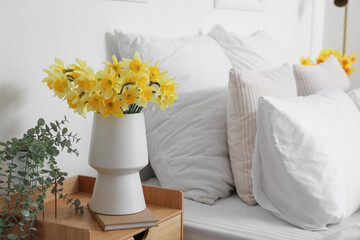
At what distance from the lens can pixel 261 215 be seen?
150 cm

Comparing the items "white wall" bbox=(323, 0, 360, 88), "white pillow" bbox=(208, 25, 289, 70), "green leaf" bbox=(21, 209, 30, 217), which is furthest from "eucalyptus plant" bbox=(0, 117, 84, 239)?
"white wall" bbox=(323, 0, 360, 88)

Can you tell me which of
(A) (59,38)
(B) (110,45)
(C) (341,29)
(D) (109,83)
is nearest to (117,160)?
(D) (109,83)

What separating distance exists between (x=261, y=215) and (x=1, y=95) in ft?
2.62

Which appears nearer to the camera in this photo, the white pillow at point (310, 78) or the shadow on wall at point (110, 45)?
the shadow on wall at point (110, 45)

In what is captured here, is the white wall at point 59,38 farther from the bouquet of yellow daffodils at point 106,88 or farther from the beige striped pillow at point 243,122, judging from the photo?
the beige striped pillow at point 243,122

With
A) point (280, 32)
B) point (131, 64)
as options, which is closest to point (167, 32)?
point (131, 64)

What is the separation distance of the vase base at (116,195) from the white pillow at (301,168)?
397 mm

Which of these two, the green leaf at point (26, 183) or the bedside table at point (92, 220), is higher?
the green leaf at point (26, 183)

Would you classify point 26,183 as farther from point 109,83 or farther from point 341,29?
point 341,29

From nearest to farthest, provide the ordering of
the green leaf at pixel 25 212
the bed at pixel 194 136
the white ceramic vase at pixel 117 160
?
the green leaf at pixel 25 212, the white ceramic vase at pixel 117 160, the bed at pixel 194 136

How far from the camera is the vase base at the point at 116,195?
1.23m

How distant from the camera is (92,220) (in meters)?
1.23

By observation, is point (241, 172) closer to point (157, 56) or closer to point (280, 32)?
point (157, 56)

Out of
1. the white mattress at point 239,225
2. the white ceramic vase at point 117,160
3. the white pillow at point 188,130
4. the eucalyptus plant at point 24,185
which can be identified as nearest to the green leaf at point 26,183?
the eucalyptus plant at point 24,185
